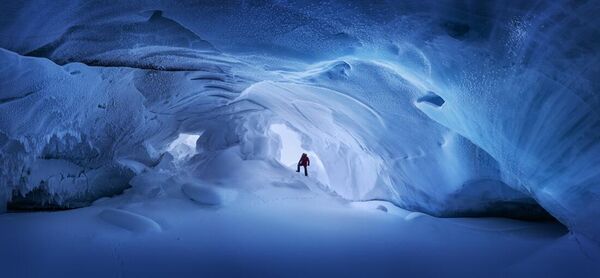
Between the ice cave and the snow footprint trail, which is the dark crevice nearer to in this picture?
the ice cave

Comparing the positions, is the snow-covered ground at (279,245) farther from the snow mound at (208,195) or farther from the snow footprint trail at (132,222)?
the snow mound at (208,195)

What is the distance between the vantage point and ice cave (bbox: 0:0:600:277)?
2.44m

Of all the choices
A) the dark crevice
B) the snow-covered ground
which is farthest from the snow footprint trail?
the dark crevice

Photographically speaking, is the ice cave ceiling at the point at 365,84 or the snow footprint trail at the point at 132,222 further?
the snow footprint trail at the point at 132,222

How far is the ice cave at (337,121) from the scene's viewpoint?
8.02 ft

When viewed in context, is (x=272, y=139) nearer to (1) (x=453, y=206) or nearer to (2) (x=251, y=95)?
(2) (x=251, y=95)

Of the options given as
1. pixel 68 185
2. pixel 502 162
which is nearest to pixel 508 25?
pixel 502 162

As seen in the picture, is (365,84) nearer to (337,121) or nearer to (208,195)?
(337,121)

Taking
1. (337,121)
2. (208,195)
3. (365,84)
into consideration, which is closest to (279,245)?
(365,84)

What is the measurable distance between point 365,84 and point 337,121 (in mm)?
2082

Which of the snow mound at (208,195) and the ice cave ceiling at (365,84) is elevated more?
the ice cave ceiling at (365,84)

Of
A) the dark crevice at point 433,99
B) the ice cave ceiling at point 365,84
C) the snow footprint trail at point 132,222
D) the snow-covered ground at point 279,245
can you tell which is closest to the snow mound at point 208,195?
the snow-covered ground at point 279,245

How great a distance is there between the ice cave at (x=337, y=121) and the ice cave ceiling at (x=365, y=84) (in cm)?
2

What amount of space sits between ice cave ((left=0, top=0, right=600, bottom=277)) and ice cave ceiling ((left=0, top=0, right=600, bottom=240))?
0.02 metres
